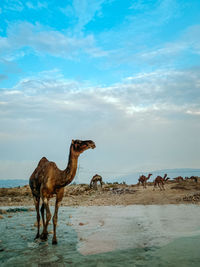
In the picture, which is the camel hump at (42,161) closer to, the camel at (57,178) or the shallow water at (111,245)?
the camel at (57,178)

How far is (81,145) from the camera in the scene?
7898 mm

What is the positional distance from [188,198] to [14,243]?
12763 millimetres

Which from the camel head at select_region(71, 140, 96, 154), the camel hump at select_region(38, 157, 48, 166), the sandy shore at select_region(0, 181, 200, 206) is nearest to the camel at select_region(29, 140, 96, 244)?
the camel head at select_region(71, 140, 96, 154)

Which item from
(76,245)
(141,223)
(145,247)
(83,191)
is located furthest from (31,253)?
(83,191)

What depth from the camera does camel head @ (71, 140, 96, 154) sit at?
7.84 meters

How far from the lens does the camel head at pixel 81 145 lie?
25.7ft

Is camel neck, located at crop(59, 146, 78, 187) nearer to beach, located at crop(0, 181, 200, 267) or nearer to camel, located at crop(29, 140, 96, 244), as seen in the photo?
camel, located at crop(29, 140, 96, 244)

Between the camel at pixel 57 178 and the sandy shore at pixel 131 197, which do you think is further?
the sandy shore at pixel 131 197

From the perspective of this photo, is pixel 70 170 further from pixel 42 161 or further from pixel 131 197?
pixel 131 197

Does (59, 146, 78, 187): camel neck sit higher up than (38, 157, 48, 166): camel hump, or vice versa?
(38, 157, 48, 166): camel hump

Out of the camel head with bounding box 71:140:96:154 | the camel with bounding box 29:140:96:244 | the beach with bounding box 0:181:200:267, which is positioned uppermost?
the camel head with bounding box 71:140:96:154

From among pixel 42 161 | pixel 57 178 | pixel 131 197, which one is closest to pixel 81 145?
pixel 57 178

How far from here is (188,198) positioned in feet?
56.5

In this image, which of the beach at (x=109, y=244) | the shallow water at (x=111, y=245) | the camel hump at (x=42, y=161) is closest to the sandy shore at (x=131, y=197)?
the beach at (x=109, y=244)
